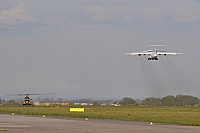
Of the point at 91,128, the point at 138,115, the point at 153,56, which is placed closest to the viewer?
the point at 91,128

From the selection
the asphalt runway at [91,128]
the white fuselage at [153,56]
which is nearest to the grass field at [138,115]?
the asphalt runway at [91,128]

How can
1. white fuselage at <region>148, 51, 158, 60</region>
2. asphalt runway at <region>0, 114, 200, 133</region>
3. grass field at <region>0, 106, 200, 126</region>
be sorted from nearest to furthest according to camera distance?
asphalt runway at <region>0, 114, 200, 133</region>, grass field at <region>0, 106, 200, 126</region>, white fuselage at <region>148, 51, 158, 60</region>

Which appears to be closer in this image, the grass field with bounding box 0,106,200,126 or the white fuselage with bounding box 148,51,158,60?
the grass field with bounding box 0,106,200,126

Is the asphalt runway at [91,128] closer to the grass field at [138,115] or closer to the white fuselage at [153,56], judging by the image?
the grass field at [138,115]

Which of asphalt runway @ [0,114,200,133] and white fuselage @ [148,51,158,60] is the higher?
white fuselage @ [148,51,158,60]

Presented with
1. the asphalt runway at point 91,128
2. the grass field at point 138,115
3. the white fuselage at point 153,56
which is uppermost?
the white fuselage at point 153,56

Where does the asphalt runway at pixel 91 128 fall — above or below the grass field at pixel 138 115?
below

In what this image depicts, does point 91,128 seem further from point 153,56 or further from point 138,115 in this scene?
point 153,56

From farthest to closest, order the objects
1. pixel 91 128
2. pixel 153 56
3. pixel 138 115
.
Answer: pixel 153 56
pixel 138 115
pixel 91 128

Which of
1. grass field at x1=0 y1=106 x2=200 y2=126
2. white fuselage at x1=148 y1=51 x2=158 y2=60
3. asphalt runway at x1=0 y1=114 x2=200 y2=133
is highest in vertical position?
white fuselage at x1=148 y1=51 x2=158 y2=60

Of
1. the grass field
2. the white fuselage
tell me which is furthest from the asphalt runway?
the white fuselage

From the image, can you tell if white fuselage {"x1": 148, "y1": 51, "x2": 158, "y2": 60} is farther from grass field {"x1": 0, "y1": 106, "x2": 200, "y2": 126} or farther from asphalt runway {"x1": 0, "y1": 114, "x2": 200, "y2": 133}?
asphalt runway {"x1": 0, "y1": 114, "x2": 200, "y2": 133}

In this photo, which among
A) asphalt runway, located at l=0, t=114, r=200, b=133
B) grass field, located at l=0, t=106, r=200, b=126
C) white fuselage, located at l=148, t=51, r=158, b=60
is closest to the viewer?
asphalt runway, located at l=0, t=114, r=200, b=133

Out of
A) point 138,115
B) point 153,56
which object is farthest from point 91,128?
point 153,56
